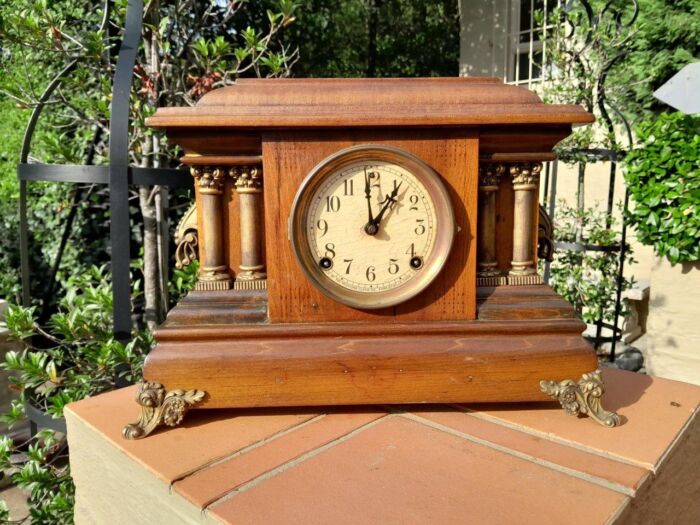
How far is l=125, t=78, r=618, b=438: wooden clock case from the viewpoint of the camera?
1222 millimetres

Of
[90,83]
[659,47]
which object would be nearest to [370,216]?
[90,83]

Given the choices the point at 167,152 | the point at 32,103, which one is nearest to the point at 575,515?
the point at 167,152

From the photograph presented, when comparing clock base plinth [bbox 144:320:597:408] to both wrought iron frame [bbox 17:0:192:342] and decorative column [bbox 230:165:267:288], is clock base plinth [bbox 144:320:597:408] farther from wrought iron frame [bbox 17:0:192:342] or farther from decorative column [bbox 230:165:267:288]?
wrought iron frame [bbox 17:0:192:342]

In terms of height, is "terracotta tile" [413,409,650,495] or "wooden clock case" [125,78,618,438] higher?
"wooden clock case" [125,78,618,438]

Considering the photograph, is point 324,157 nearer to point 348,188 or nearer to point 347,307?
point 348,188

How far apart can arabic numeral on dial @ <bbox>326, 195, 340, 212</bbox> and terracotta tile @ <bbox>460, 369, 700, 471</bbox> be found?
62 cm

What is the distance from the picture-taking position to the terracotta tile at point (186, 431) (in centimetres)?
111

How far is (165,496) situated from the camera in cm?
104

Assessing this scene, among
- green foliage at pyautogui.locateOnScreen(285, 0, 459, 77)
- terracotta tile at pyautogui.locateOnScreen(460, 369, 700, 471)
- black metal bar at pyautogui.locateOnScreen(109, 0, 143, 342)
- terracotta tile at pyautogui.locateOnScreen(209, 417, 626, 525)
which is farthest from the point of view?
green foliage at pyautogui.locateOnScreen(285, 0, 459, 77)

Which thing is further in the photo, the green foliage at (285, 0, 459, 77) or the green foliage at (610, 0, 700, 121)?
the green foliage at (285, 0, 459, 77)

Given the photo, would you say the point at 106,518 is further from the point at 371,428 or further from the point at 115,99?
the point at 115,99

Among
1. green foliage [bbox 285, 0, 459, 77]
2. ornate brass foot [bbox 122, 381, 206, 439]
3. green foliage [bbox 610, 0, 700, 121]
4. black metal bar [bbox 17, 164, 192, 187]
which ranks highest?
green foliage [bbox 285, 0, 459, 77]

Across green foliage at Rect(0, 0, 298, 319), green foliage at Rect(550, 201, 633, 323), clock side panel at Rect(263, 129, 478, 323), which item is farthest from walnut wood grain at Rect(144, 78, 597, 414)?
green foliage at Rect(550, 201, 633, 323)

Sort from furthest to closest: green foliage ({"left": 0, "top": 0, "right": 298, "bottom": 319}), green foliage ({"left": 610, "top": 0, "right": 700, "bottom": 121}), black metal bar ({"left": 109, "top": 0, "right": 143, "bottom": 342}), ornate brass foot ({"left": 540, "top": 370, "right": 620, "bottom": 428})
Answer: green foliage ({"left": 610, "top": 0, "right": 700, "bottom": 121}) < green foliage ({"left": 0, "top": 0, "right": 298, "bottom": 319}) < black metal bar ({"left": 109, "top": 0, "right": 143, "bottom": 342}) < ornate brass foot ({"left": 540, "top": 370, "right": 620, "bottom": 428})
